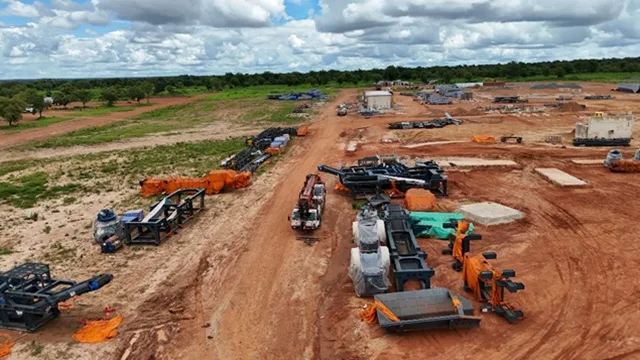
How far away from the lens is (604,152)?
2464 centimetres

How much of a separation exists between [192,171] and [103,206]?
19.4ft

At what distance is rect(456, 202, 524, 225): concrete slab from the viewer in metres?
14.3

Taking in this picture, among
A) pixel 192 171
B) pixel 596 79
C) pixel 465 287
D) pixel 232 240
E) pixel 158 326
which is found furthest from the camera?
pixel 596 79

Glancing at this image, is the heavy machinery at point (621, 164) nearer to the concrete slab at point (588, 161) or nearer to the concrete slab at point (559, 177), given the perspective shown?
the concrete slab at point (588, 161)

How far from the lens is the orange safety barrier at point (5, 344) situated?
857cm

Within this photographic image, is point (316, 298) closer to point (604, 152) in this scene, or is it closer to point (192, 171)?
point (192, 171)

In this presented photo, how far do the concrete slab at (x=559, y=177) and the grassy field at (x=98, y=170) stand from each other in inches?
622

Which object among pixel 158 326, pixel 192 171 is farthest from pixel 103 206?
pixel 158 326

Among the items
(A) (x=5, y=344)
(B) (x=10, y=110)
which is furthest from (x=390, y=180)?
(B) (x=10, y=110)

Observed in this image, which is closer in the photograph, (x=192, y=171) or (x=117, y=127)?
(x=192, y=171)

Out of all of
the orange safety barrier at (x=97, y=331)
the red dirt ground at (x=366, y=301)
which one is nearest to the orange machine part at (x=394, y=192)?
the red dirt ground at (x=366, y=301)

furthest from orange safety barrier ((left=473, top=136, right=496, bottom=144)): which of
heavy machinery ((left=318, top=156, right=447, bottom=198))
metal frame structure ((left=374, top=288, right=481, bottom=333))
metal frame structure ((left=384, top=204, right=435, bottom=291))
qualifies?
metal frame structure ((left=374, top=288, right=481, bottom=333))

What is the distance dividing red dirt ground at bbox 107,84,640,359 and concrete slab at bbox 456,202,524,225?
35cm

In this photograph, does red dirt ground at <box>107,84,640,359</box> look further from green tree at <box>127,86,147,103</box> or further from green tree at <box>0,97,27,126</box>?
green tree at <box>127,86,147,103</box>
